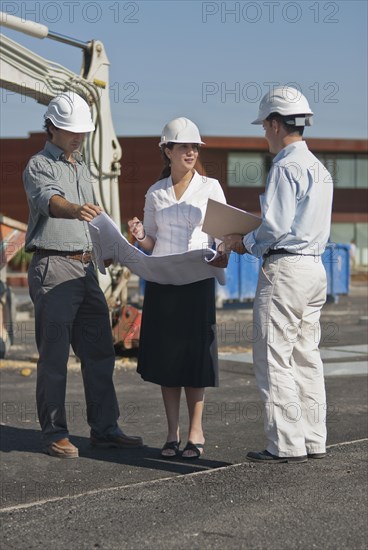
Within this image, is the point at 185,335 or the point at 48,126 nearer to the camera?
the point at 185,335

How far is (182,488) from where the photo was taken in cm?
512

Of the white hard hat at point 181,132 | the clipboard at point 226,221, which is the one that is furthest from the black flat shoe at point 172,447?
the white hard hat at point 181,132

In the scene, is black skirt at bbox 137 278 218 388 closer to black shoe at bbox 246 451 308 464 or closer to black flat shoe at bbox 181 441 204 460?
black flat shoe at bbox 181 441 204 460

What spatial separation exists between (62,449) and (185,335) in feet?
3.56

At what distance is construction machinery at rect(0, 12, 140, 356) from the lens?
37.6ft

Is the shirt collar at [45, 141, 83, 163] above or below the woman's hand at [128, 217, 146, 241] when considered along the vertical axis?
above

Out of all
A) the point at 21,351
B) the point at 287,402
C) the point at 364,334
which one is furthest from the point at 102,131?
the point at 287,402

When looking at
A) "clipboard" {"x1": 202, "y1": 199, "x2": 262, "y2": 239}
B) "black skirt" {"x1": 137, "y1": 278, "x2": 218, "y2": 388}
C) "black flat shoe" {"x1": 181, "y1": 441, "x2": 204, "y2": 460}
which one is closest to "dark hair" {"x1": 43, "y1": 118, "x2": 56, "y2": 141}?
"black skirt" {"x1": 137, "y1": 278, "x2": 218, "y2": 388}

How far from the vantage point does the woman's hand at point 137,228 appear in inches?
249

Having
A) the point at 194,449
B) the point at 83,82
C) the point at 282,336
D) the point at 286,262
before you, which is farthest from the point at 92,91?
the point at 282,336

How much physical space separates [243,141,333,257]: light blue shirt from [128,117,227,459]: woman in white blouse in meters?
0.73

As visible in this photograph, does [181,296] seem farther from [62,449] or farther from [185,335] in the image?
[62,449]

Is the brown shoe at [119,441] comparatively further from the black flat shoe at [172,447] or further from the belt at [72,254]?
the belt at [72,254]

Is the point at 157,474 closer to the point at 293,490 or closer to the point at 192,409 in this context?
the point at 192,409
